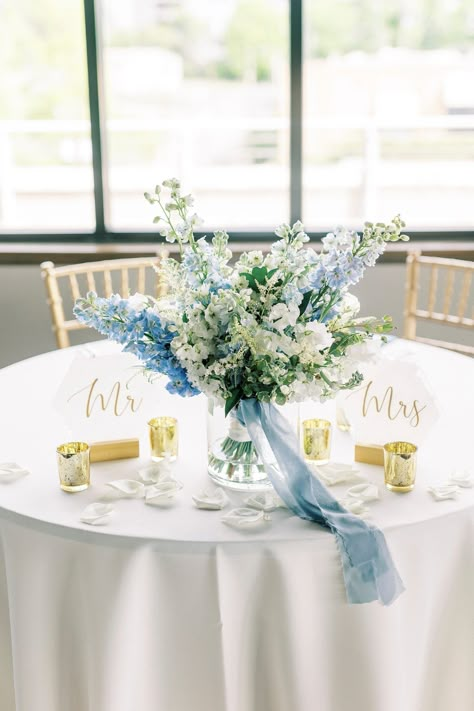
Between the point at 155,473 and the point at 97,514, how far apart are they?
163 mm

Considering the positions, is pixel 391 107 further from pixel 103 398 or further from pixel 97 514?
pixel 97 514

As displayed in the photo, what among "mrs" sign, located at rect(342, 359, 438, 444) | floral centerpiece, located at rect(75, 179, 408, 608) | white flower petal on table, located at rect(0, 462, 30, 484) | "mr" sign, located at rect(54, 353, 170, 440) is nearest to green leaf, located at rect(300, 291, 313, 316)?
floral centerpiece, located at rect(75, 179, 408, 608)

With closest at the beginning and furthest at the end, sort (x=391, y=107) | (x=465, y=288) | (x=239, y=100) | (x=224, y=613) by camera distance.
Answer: (x=224, y=613) → (x=465, y=288) → (x=239, y=100) → (x=391, y=107)

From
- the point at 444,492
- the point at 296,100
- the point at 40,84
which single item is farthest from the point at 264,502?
the point at 40,84

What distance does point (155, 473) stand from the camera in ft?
4.77

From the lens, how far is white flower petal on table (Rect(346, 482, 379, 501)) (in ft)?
4.44

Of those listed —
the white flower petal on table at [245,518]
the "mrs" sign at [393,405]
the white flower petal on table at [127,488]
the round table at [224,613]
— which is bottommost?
the round table at [224,613]

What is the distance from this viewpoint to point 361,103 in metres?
4.39

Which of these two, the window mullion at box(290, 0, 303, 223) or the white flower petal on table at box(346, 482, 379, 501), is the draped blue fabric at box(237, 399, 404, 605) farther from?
the window mullion at box(290, 0, 303, 223)

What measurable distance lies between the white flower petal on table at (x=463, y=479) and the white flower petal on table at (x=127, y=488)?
1.65 feet

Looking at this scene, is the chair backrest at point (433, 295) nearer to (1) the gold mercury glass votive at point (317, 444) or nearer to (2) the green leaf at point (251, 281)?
(1) the gold mercury glass votive at point (317, 444)

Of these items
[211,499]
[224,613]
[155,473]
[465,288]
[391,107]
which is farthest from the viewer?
[391,107]

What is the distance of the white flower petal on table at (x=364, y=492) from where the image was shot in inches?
53.2

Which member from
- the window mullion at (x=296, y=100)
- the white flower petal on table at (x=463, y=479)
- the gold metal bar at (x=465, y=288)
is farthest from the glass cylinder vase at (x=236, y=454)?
the window mullion at (x=296, y=100)
